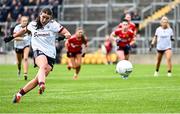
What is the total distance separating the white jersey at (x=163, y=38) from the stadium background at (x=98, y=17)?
45.6 ft

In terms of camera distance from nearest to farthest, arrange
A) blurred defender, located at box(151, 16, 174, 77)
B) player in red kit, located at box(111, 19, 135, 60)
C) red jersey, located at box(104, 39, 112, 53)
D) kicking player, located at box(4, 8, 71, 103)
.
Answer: kicking player, located at box(4, 8, 71, 103), player in red kit, located at box(111, 19, 135, 60), blurred defender, located at box(151, 16, 174, 77), red jersey, located at box(104, 39, 112, 53)

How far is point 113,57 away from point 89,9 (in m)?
4.32

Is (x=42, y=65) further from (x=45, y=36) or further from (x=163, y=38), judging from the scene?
(x=163, y=38)

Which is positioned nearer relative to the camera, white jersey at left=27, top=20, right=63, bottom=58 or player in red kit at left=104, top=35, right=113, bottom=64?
white jersey at left=27, top=20, right=63, bottom=58

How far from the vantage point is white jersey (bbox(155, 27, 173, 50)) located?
30.9m

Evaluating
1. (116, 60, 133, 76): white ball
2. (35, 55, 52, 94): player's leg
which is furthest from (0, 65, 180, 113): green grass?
(116, 60, 133, 76): white ball

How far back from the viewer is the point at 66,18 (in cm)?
5272

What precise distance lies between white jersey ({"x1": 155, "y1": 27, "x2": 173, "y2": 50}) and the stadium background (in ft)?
45.6

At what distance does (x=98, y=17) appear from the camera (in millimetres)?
51688

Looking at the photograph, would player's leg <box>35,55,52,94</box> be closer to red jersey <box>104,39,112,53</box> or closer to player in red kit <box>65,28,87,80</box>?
player in red kit <box>65,28,87,80</box>

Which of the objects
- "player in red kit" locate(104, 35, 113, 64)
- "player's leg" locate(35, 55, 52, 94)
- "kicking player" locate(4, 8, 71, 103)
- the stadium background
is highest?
"kicking player" locate(4, 8, 71, 103)

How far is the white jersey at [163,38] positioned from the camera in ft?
101

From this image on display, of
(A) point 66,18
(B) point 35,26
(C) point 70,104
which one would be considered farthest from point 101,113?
(A) point 66,18

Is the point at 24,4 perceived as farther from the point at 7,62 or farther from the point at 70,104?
the point at 70,104
